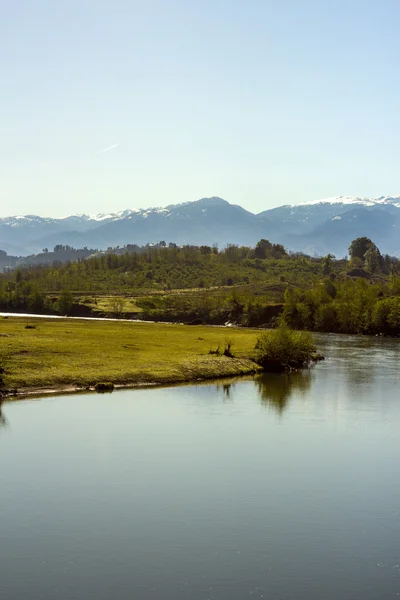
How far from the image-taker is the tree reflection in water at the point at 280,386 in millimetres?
86438

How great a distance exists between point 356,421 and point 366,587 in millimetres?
40648

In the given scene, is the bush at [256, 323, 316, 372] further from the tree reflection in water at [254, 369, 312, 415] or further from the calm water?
the calm water

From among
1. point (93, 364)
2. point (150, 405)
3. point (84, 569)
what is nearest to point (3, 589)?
point (84, 569)

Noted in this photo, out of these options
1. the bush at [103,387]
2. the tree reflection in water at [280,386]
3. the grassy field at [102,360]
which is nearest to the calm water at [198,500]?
the tree reflection in water at [280,386]

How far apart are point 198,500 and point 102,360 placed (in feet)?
195

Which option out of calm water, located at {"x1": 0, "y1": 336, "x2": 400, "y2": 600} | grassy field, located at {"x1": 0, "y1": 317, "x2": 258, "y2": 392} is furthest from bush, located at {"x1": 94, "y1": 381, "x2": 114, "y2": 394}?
calm water, located at {"x1": 0, "y1": 336, "x2": 400, "y2": 600}

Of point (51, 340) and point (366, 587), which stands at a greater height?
point (51, 340)

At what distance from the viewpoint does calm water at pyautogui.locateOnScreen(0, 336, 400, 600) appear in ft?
118

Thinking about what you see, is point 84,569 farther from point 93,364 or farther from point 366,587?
point 93,364

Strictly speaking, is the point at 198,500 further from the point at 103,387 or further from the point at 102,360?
the point at 102,360

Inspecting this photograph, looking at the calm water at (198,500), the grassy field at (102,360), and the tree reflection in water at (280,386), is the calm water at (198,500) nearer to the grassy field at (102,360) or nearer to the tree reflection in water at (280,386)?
the tree reflection in water at (280,386)

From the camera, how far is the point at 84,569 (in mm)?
36875

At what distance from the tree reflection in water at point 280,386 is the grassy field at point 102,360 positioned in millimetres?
5759

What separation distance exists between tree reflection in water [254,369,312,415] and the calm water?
227 centimetres
